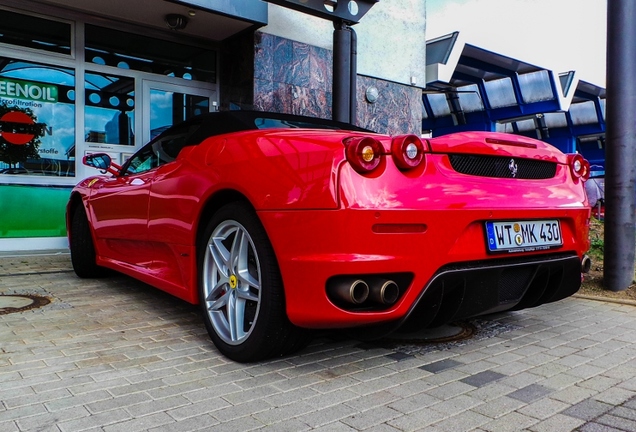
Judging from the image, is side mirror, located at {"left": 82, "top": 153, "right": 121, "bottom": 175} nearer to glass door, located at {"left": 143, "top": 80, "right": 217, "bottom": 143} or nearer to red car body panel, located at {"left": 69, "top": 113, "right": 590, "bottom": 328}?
red car body panel, located at {"left": 69, "top": 113, "right": 590, "bottom": 328}

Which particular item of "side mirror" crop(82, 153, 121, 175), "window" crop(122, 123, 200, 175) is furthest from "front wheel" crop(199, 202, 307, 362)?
"side mirror" crop(82, 153, 121, 175)

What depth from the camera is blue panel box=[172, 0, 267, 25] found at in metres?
6.84

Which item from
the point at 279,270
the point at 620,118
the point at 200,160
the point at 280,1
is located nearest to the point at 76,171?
the point at 280,1

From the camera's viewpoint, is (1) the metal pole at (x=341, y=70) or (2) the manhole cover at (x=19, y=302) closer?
(2) the manhole cover at (x=19, y=302)

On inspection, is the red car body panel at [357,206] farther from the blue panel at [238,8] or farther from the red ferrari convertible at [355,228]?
the blue panel at [238,8]

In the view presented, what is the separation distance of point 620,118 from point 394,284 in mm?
3561

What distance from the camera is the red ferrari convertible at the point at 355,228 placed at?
2.17 meters

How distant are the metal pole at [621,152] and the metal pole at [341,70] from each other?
3.46 metres

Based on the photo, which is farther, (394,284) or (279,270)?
(279,270)

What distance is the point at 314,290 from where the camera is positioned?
2195 mm

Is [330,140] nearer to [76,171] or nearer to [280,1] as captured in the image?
[280,1]

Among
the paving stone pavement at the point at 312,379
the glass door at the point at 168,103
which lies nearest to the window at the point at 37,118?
the glass door at the point at 168,103

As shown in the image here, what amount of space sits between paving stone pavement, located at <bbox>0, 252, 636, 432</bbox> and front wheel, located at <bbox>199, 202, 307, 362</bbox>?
0.12 meters

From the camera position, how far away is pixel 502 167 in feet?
8.63
